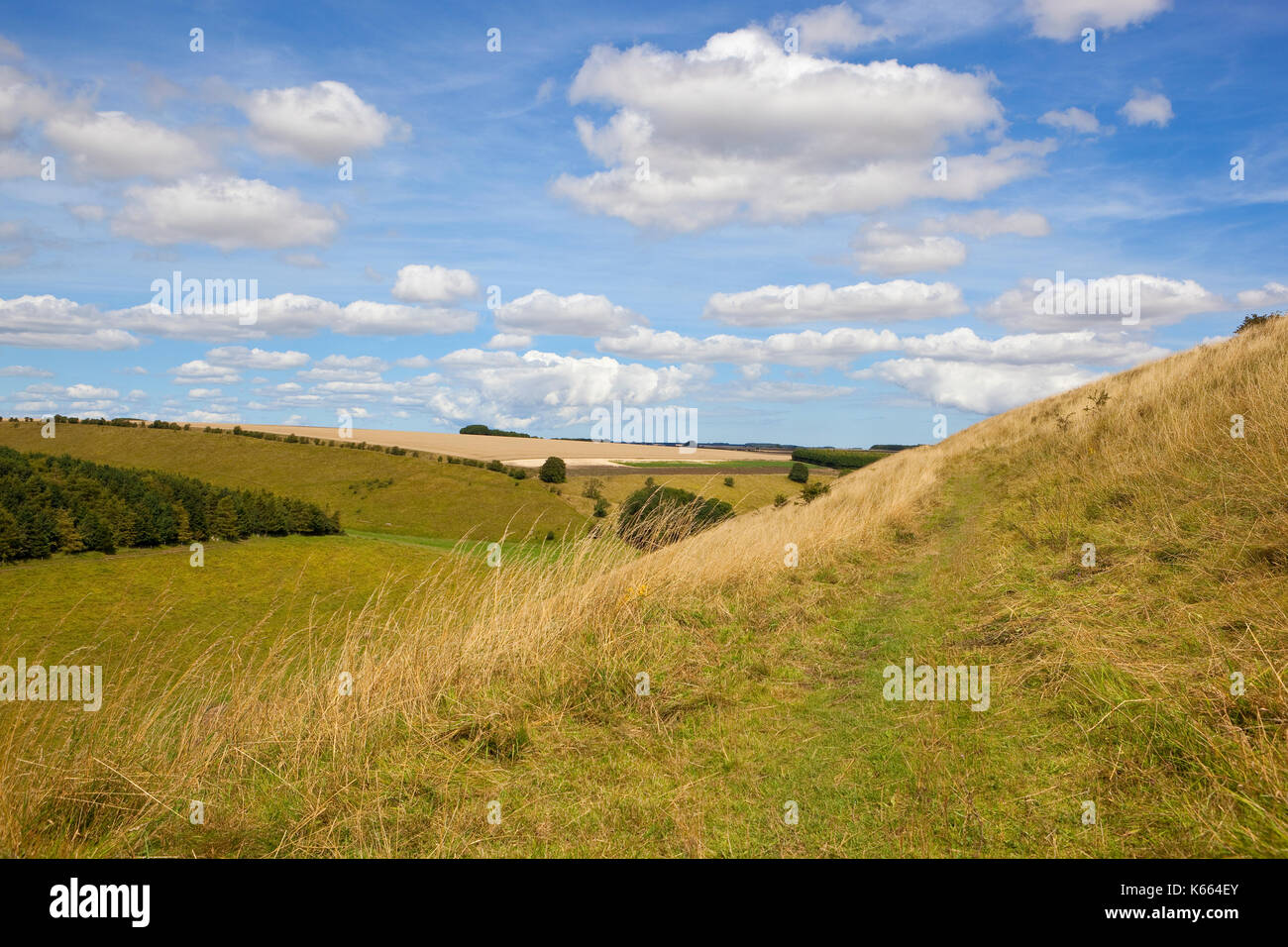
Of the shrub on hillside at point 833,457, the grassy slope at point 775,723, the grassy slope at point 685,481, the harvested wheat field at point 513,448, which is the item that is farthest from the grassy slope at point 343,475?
the grassy slope at point 775,723

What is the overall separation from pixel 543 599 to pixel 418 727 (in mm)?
2410

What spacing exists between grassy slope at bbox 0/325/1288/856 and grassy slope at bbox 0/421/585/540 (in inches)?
1756

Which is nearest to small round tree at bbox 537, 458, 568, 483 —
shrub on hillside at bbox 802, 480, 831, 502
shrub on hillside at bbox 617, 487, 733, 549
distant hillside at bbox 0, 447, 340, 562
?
distant hillside at bbox 0, 447, 340, 562

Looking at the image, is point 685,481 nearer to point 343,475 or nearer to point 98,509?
point 343,475

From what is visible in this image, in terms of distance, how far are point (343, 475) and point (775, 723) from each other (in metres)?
63.1

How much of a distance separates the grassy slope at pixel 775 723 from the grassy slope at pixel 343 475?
44.6 metres

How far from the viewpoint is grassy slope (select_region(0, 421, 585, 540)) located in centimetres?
5403

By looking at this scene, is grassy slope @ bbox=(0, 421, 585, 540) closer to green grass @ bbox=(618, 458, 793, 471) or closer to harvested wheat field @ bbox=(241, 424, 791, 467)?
harvested wheat field @ bbox=(241, 424, 791, 467)

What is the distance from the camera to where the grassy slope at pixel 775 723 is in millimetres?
3822

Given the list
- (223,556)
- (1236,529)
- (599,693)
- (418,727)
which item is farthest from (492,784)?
(223,556)

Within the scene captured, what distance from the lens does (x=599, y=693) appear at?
6051 millimetres

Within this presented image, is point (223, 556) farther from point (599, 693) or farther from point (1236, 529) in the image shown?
point (1236, 529)

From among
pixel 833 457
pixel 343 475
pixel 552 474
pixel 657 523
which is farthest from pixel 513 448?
pixel 657 523
